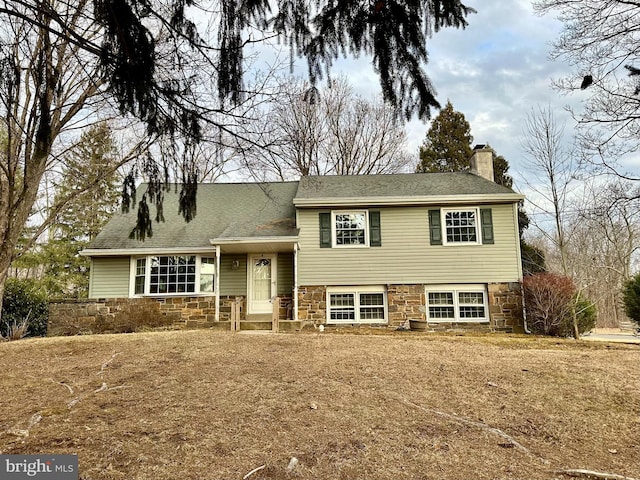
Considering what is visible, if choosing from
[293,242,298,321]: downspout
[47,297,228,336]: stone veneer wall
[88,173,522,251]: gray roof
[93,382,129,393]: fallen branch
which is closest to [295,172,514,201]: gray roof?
[88,173,522,251]: gray roof

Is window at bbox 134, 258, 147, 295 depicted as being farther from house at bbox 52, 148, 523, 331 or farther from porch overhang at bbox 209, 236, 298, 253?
porch overhang at bbox 209, 236, 298, 253

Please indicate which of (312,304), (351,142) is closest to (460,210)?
(312,304)

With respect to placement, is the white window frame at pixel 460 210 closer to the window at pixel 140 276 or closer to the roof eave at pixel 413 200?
the roof eave at pixel 413 200

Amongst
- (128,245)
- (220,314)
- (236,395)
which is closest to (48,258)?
(128,245)

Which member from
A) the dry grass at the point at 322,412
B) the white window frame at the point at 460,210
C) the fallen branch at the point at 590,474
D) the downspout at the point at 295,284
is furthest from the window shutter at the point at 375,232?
the fallen branch at the point at 590,474

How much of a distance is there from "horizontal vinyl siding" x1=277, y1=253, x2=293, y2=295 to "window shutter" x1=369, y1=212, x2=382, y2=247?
254cm

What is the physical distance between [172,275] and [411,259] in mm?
7299

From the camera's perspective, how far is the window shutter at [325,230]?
12.9 metres

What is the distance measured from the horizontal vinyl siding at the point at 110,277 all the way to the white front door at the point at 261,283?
378 centimetres

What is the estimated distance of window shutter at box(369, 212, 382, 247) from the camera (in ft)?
42.4

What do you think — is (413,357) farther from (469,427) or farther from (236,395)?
(236,395)

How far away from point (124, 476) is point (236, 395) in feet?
6.12

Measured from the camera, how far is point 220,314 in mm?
12859

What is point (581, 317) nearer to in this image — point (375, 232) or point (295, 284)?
point (375, 232)
